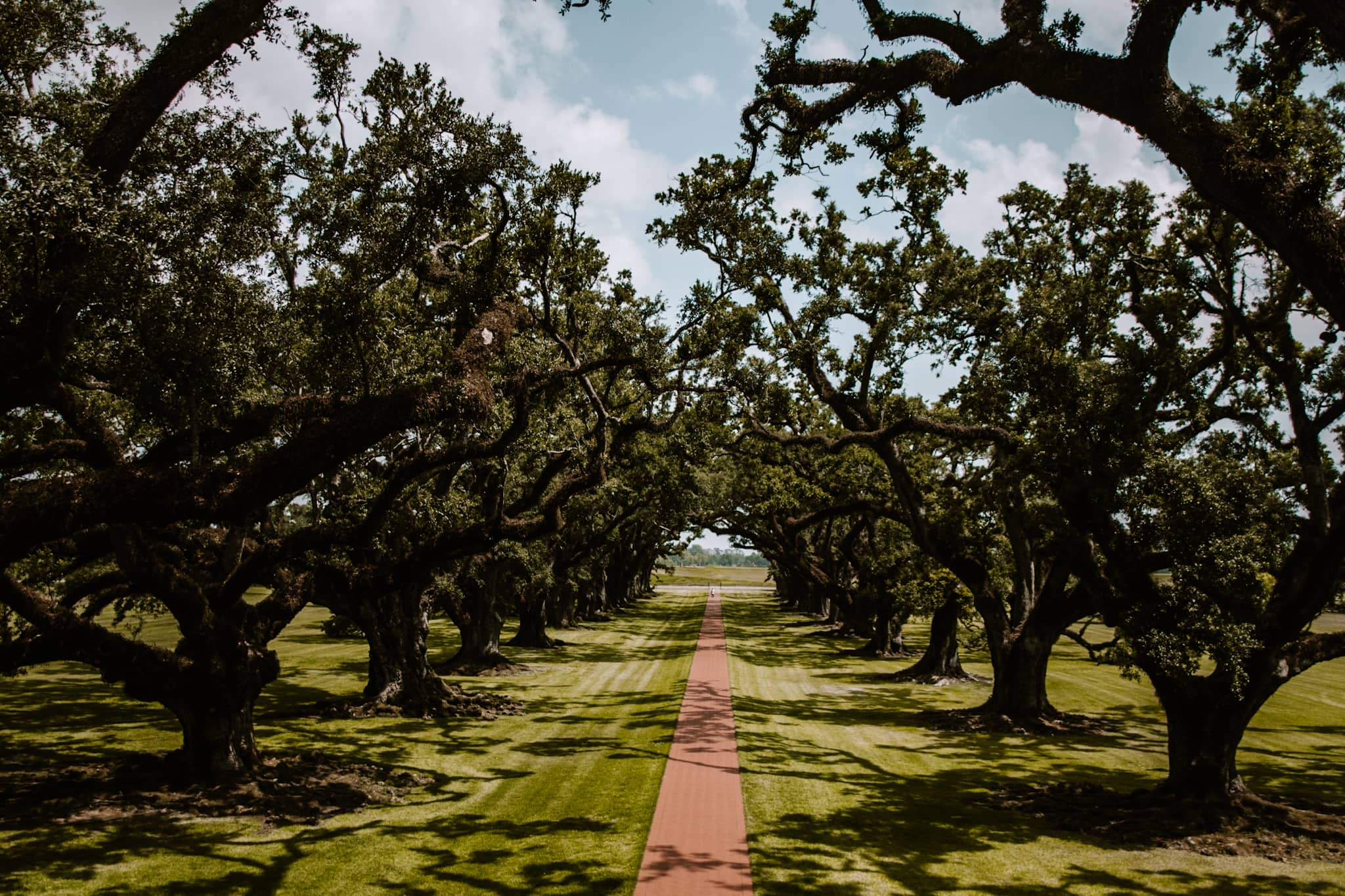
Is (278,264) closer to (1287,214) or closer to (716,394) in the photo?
(716,394)

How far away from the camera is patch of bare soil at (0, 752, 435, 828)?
10641mm

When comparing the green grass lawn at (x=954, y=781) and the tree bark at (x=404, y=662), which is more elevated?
the tree bark at (x=404, y=662)

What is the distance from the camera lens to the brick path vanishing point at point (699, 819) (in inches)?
345

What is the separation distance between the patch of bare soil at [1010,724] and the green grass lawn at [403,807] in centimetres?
695

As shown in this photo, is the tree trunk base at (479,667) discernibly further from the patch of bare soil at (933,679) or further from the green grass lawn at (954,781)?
the patch of bare soil at (933,679)

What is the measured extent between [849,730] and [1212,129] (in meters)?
16.3

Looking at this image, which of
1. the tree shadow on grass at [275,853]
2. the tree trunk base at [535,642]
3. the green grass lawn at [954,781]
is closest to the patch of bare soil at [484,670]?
the tree trunk base at [535,642]

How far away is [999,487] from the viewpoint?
1295 centimetres

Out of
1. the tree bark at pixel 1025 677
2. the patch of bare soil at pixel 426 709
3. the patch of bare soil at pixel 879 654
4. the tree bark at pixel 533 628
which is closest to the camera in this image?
the patch of bare soil at pixel 426 709

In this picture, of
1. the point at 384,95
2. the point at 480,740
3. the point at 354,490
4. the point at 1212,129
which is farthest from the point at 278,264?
the point at 1212,129

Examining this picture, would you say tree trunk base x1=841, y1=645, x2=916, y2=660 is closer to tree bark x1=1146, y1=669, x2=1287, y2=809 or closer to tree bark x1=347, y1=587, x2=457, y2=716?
tree bark x1=347, y1=587, x2=457, y2=716

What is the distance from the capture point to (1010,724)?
19172 mm

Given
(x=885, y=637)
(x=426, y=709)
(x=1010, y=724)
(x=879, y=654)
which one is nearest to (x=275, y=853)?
(x=426, y=709)

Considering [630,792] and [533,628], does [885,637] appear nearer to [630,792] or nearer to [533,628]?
[533,628]
